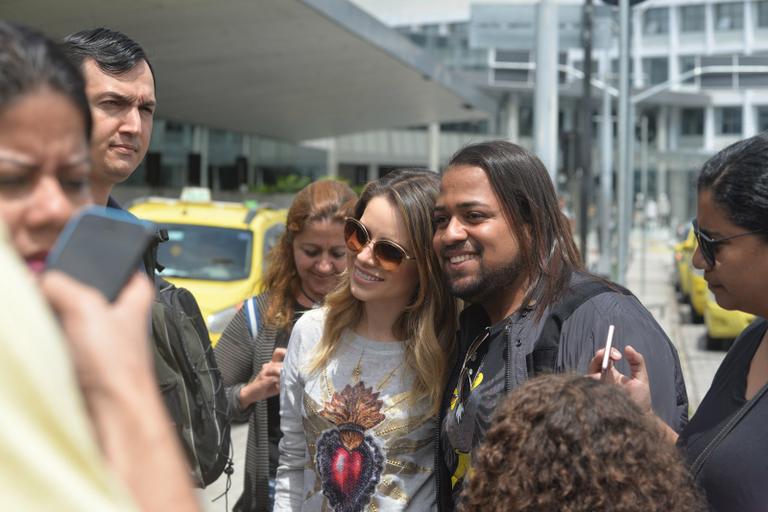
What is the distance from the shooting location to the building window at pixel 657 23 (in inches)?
3191

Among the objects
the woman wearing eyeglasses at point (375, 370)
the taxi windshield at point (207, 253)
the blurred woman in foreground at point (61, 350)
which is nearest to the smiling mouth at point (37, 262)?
the blurred woman in foreground at point (61, 350)

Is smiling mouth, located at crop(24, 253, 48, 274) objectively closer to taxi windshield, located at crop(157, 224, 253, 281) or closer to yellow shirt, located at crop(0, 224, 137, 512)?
yellow shirt, located at crop(0, 224, 137, 512)

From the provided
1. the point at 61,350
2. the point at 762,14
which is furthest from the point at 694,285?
the point at 762,14

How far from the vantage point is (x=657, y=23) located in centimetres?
8150

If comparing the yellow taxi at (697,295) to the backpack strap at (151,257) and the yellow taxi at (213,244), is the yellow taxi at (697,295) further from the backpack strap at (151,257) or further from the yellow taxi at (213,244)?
the backpack strap at (151,257)

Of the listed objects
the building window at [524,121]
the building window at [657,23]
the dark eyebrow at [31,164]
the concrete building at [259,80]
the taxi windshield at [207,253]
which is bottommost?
the taxi windshield at [207,253]

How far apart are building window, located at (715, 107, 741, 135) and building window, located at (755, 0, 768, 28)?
6891 mm

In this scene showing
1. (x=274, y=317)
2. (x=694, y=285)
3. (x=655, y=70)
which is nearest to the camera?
(x=274, y=317)

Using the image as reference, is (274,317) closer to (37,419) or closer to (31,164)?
(31,164)

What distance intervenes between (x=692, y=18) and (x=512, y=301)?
275ft

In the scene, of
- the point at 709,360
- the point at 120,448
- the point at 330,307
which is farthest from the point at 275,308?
the point at 709,360

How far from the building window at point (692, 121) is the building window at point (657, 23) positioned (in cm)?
697

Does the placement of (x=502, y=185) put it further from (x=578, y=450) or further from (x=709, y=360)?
(x=709, y=360)

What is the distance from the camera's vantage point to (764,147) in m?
2.24
